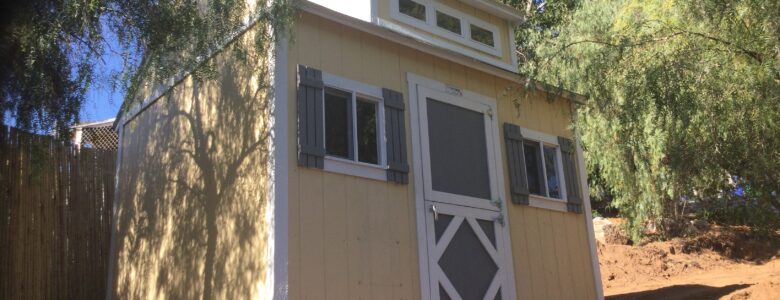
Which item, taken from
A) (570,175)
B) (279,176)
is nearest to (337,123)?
(279,176)

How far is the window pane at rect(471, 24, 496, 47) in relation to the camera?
1052 centimetres

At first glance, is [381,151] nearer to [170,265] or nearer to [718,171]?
[170,265]

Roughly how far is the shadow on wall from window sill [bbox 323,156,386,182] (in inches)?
27.1

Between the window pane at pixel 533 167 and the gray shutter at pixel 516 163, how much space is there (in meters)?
0.27

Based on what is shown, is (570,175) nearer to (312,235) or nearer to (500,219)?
(500,219)

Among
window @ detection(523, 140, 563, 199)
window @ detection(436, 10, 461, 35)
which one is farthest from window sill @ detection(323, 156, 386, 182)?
window @ detection(436, 10, 461, 35)

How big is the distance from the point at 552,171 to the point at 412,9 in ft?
10.4

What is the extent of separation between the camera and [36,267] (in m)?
9.03

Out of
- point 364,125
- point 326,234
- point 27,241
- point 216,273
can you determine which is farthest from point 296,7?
point 27,241

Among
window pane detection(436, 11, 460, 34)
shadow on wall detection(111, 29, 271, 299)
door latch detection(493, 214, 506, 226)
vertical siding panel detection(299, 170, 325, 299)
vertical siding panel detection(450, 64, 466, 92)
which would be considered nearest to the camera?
vertical siding panel detection(299, 170, 325, 299)

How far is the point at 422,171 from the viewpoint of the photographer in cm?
824

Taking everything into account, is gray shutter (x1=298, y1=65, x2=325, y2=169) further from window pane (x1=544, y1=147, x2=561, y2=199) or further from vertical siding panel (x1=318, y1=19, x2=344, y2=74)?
window pane (x1=544, y1=147, x2=561, y2=199)

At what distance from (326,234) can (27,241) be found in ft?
14.7

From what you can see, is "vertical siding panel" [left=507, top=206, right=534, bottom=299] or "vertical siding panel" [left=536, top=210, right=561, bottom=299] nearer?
"vertical siding panel" [left=507, top=206, right=534, bottom=299]
